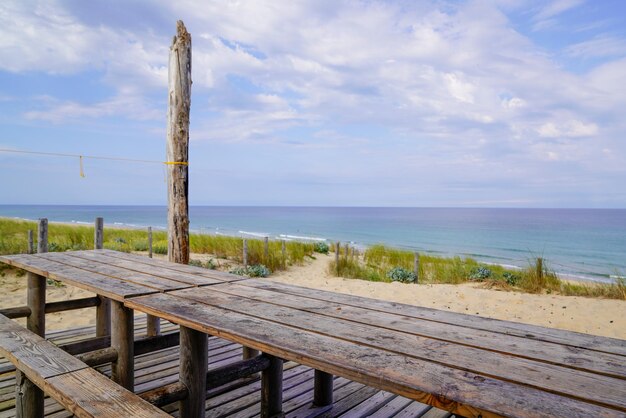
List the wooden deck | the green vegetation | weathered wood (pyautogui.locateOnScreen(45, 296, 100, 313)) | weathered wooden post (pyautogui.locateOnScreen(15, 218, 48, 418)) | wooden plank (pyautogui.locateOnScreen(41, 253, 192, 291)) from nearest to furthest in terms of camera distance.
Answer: weathered wooden post (pyautogui.locateOnScreen(15, 218, 48, 418)) < wooden plank (pyautogui.locateOnScreen(41, 253, 192, 291)) < the wooden deck < weathered wood (pyautogui.locateOnScreen(45, 296, 100, 313)) < the green vegetation

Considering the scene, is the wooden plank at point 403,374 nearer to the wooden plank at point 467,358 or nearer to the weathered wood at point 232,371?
the wooden plank at point 467,358

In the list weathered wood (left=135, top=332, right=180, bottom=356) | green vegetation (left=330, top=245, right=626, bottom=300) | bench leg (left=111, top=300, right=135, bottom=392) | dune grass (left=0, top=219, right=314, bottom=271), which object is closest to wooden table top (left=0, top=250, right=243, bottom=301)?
bench leg (left=111, top=300, right=135, bottom=392)

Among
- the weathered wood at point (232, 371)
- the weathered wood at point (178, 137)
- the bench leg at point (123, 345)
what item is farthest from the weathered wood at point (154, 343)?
the weathered wood at point (178, 137)

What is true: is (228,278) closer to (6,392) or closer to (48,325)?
(6,392)

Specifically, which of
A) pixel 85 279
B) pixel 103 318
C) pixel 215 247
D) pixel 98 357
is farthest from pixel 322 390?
pixel 215 247

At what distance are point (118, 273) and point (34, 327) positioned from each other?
144 centimetres

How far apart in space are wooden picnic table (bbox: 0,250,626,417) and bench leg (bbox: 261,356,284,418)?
0.08ft

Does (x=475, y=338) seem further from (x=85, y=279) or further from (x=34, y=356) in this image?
(x=85, y=279)

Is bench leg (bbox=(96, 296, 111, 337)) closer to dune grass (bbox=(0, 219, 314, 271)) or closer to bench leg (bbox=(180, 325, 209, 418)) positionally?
bench leg (bbox=(180, 325, 209, 418))

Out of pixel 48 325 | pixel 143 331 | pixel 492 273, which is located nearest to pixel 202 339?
pixel 143 331

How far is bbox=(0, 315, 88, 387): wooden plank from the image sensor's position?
5.81 feet

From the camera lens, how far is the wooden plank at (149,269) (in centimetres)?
260

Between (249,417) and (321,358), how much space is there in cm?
162

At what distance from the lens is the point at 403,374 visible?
117 cm
